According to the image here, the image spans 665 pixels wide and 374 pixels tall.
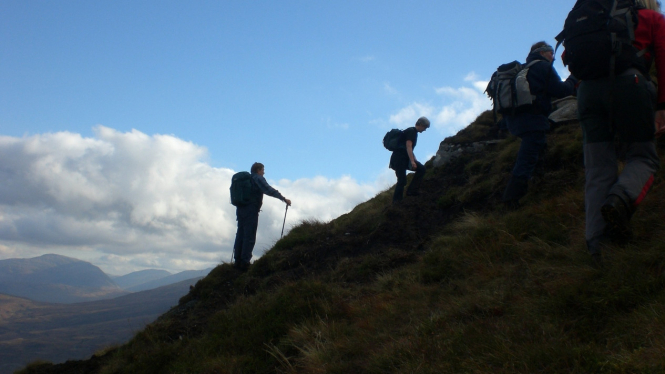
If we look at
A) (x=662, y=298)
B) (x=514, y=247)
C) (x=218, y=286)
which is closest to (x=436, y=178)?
(x=218, y=286)

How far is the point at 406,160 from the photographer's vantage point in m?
9.82

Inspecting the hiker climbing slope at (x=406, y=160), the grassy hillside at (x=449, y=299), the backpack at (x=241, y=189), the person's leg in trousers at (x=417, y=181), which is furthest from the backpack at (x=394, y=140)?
the backpack at (x=241, y=189)

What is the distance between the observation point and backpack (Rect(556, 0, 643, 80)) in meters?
3.38

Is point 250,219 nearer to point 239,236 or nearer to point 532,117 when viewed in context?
point 239,236

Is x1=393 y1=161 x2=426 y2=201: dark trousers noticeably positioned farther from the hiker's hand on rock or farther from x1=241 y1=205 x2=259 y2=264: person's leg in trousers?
the hiker's hand on rock

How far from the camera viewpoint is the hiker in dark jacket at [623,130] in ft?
11.1

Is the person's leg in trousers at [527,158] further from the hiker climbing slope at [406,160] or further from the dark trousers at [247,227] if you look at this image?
the dark trousers at [247,227]

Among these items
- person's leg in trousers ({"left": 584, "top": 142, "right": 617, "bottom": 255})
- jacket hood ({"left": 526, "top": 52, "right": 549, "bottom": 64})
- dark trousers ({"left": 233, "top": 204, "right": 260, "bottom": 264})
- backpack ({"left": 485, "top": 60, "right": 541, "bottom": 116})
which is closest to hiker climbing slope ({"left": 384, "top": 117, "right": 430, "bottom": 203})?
dark trousers ({"left": 233, "top": 204, "right": 260, "bottom": 264})

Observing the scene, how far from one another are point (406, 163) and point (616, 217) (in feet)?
21.5

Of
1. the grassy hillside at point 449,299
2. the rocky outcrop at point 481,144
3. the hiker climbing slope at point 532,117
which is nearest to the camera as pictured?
the grassy hillside at point 449,299

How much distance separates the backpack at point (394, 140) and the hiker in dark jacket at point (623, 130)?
596 cm

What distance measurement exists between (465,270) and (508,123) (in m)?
2.33

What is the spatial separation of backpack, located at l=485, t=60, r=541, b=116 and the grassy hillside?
3.96 feet

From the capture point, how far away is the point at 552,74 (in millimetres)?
5484
